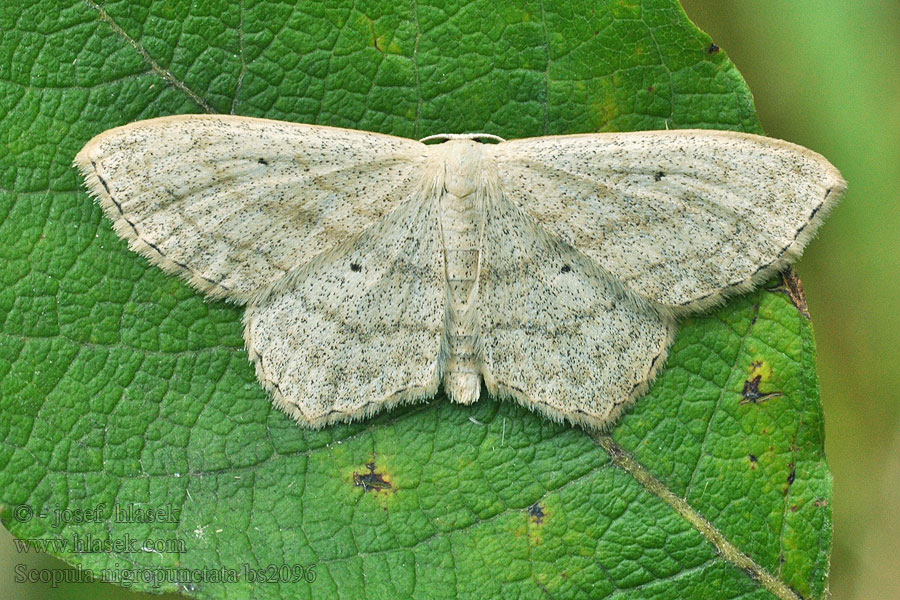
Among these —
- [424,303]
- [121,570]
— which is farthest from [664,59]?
[121,570]

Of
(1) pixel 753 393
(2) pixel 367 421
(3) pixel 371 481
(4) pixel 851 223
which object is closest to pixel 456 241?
(2) pixel 367 421

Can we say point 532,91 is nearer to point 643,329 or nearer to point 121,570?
point 643,329

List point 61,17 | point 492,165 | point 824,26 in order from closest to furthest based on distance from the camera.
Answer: point 61,17
point 492,165
point 824,26

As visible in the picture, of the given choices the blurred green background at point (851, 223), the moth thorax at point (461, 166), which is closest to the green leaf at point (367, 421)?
the moth thorax at point (461, 166)

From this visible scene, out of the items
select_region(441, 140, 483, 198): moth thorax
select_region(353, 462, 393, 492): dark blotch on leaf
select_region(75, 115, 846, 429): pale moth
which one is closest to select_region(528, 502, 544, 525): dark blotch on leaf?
select_region(75, 115, 846, 429): pale moth

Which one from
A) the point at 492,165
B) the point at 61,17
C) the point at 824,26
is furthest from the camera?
the point at 824,26

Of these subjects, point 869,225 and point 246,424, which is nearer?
point 246,424
